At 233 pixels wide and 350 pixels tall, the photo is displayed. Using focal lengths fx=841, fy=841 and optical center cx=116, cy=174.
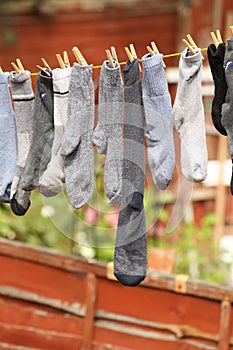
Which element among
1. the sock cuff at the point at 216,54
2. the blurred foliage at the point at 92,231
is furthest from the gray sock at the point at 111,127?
the blurred foliage at the point at 92,231

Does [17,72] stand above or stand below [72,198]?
above

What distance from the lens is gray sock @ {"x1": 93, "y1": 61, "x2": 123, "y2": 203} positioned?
2.57 metres

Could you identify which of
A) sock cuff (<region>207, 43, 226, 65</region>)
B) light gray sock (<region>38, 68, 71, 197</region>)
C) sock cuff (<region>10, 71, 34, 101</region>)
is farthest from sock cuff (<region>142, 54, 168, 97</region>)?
sock cuff (<region>10, 71, 34, 101</region>)

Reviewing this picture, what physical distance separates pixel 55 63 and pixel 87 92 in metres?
3.61

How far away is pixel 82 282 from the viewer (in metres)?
3.84

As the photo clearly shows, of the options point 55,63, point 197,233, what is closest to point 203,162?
point 197,233

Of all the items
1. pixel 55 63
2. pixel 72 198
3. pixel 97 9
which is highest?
pixel 97 9

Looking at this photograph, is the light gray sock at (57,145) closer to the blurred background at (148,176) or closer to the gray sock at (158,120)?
the gray sock at (158,120)

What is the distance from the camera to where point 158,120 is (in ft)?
8.33

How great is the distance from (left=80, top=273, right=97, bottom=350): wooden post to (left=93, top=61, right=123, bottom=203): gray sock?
→ 1.28 meters

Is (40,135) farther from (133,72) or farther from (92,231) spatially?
(92,231)

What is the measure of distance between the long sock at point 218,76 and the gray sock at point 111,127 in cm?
28

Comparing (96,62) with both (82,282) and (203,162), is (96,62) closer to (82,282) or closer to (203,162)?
(82,282)

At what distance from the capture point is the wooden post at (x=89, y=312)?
3.81m
